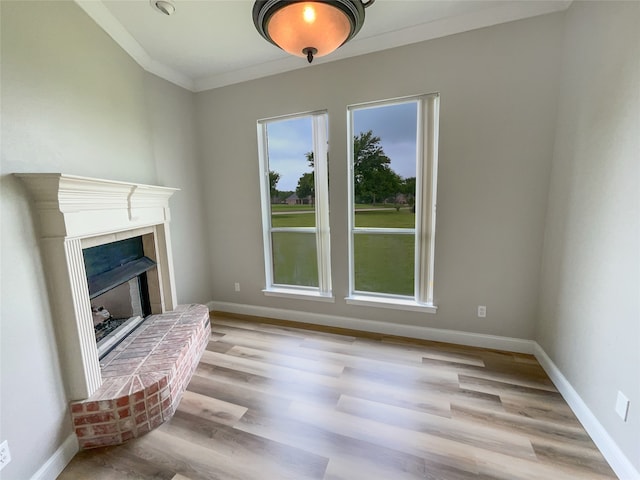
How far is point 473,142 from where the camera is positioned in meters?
2.30

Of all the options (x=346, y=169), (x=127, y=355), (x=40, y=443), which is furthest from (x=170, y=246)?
(x=346, y=169)

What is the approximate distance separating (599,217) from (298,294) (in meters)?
2.64

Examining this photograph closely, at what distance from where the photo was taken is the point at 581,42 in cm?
181

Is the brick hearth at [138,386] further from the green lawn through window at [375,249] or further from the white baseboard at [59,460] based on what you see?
the green lawn through window at [375,249]

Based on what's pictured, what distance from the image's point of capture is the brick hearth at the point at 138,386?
1638mm

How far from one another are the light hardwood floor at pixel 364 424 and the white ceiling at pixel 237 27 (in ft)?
9.45

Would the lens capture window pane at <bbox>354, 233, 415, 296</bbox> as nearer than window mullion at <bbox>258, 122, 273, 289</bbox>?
Yes

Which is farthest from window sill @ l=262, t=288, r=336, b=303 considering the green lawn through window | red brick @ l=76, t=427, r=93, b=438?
red brick @ l=76, t=427, r=93, b=438

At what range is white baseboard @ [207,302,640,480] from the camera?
4.72 feet

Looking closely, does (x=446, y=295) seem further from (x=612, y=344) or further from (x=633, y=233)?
(x=633, y=233)

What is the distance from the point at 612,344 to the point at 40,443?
3.23m

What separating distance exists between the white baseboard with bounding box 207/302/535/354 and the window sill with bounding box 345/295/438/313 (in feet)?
0.65

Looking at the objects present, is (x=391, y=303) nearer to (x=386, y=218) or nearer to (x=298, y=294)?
(x=386, y=218)

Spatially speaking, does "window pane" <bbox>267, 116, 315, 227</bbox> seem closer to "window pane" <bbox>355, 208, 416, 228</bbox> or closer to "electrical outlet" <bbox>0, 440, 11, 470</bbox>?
"window pane" <bbox>355, 208, 416, 228</bbox>
